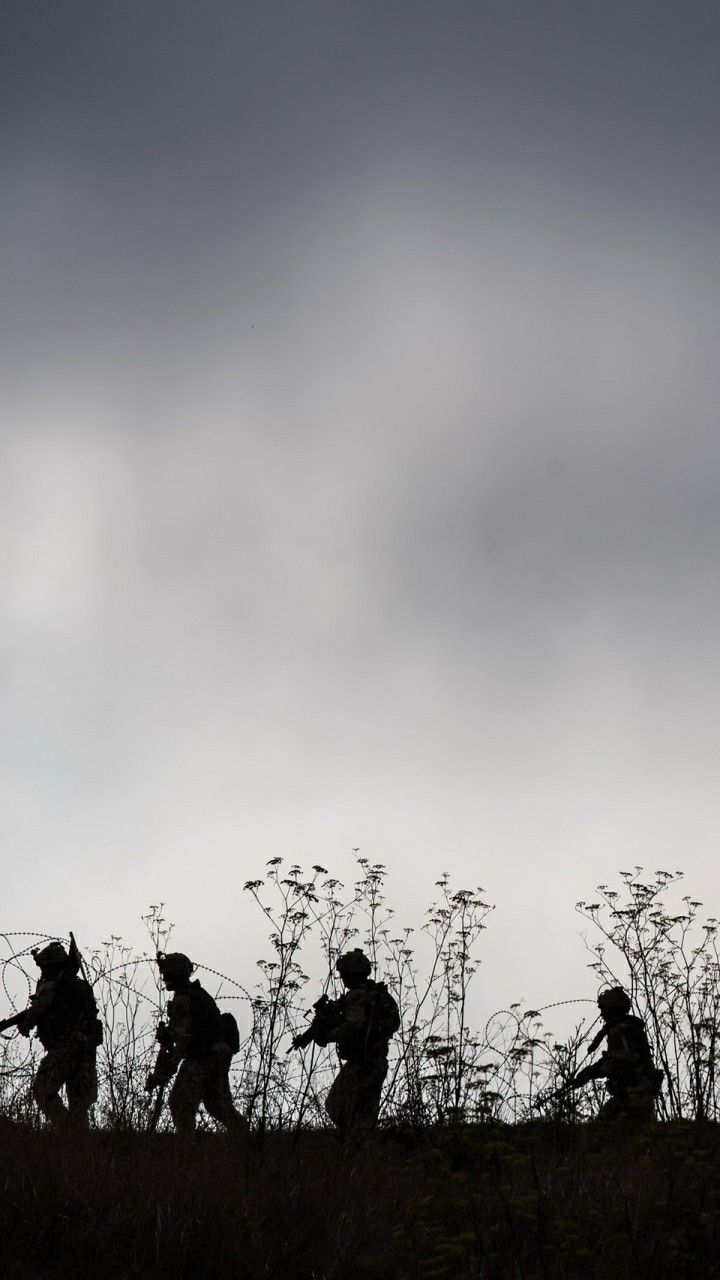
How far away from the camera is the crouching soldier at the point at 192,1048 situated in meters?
10.9

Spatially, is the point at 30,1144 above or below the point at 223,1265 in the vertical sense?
above

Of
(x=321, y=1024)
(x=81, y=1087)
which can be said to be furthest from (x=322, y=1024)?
(x=81, y=1087)

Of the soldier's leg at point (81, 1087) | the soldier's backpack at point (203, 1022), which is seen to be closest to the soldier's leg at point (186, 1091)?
the soldier's backpack at point (203, 1022)

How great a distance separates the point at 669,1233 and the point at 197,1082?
553 centimetres

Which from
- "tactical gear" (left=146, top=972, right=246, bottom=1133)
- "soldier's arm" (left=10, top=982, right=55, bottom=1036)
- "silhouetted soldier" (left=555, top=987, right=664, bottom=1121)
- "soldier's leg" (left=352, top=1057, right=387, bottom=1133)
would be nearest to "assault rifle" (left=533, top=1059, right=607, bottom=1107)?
"silhouetted soldier" (left=555, top=987, right=664, bottom=1121)

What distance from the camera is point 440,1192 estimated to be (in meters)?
7.64

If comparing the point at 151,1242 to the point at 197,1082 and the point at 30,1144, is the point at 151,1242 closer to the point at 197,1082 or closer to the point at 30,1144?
the point at 30,1144

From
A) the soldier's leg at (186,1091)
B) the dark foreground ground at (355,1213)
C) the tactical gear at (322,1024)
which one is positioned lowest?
the dark foreground ground at (355,1213)

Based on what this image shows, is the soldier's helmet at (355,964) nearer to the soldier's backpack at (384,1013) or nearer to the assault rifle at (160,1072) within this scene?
the soldier's backpack at (384,1013)

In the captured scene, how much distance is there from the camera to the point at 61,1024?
12.5 m

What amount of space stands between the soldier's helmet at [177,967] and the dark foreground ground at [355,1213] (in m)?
3.58

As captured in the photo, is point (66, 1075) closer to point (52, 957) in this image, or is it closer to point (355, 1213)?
point (52, 957)

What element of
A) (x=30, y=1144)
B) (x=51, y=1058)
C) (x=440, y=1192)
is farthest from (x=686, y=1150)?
(x=51, y=1058)

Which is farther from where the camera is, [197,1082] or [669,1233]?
[197,1082]
